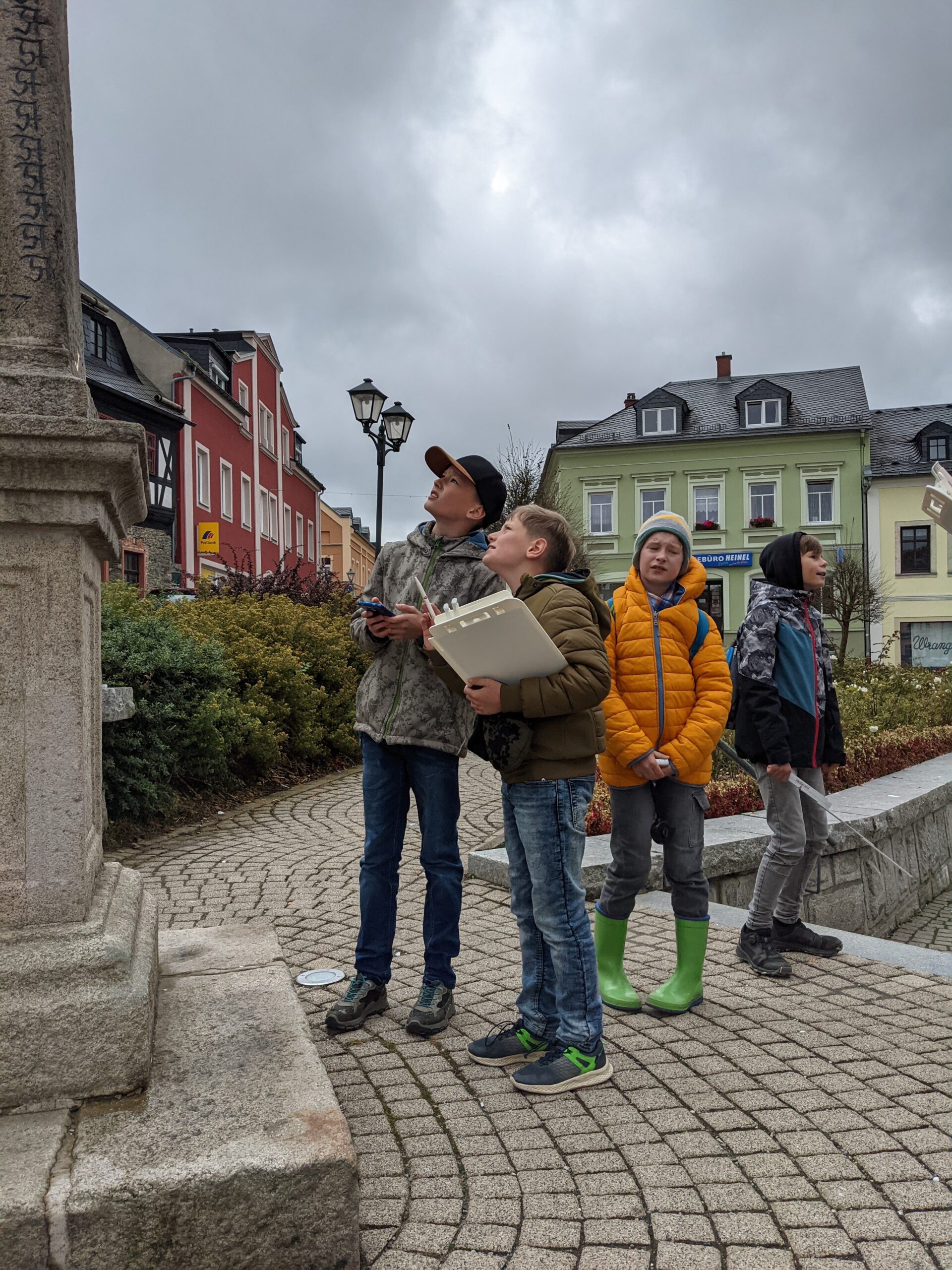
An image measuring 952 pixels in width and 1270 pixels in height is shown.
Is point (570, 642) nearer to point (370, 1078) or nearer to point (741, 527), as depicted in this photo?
point (370, 1078)

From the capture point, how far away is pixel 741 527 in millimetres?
39312

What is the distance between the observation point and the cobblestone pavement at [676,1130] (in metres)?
2.20

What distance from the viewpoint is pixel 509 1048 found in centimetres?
316

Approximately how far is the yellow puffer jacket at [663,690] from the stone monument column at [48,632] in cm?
181

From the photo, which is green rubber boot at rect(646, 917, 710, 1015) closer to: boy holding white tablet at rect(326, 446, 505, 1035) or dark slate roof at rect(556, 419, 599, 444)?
boy holding white tablet at rect(326, 446, 505, 1035)

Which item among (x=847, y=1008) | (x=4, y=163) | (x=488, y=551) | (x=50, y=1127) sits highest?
(x=4, y=163)

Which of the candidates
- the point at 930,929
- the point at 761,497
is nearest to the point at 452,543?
the point at 930,929

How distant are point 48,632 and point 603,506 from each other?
129 ft

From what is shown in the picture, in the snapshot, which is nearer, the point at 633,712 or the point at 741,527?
the point at 633,712

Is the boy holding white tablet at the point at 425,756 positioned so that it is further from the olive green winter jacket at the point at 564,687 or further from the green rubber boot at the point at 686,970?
the green rubber boot at the point at 686,970

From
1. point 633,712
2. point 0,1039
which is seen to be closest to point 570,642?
point 633,712

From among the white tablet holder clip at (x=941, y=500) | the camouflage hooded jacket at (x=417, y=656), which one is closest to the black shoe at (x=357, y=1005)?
the camouflage hooded jacket at (x=417, y=656)

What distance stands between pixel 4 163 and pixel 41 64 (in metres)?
0.27

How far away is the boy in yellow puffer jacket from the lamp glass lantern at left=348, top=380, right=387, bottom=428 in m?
10.8
